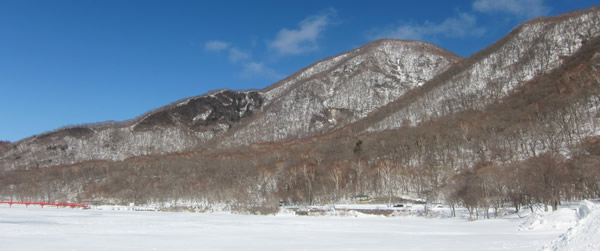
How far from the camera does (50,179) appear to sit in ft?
536

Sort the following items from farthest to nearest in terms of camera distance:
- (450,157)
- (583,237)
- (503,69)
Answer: (503,69) → (450,157) → (583,237)

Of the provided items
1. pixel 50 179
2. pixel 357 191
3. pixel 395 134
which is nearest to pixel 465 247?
pixel 357 191

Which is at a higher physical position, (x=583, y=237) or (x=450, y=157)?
(x=450, y=157)

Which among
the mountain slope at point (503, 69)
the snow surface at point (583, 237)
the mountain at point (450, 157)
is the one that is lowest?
the snow surface at point (583, 237)

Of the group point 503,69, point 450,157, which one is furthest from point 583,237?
point 503,69

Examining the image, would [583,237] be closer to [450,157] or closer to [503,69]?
[450,157]

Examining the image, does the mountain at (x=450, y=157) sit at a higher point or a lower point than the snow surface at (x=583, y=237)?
higher

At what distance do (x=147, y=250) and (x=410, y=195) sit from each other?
74.4 metres

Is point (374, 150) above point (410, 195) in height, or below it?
above

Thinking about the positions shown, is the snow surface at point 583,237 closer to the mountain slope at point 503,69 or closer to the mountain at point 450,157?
the mountain at point 450,157

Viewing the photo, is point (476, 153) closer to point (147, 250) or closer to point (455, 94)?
point (455, 94)

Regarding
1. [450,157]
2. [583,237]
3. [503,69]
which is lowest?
[583,237]

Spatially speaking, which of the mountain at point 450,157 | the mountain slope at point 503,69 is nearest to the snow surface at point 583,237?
the mountain at point 450,157

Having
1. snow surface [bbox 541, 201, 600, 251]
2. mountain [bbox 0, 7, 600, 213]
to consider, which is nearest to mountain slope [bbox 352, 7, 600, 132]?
mountain [bbox 0, 7, 600, 213]
